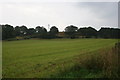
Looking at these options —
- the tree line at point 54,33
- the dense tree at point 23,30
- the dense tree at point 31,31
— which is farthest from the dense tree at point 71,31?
the dense tree at point 23,30

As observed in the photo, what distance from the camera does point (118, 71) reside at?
6.75 metres

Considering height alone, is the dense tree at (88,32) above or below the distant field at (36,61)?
above

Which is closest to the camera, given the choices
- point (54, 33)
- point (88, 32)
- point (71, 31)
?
point (54, 33)

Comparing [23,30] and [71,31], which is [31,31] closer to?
[23,30]

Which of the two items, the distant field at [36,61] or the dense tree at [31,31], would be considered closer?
the distant field at [36,61]

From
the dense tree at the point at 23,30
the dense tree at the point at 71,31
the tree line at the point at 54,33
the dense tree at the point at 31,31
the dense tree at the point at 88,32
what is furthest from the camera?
the dense tree at the point at 31,31

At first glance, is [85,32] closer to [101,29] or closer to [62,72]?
[101,29]

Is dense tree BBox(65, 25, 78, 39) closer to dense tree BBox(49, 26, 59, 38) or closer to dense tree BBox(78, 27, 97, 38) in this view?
dense tree BBox(78, 27, 97, 38)

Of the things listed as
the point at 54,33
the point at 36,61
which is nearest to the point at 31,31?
the point at 54,33

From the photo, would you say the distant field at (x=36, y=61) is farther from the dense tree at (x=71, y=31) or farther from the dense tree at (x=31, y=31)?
the dense tree at (x=31, y=31)

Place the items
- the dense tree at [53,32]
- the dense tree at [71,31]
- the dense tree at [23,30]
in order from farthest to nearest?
the dense tree at [23,30] < the dense tree at [71,31] < the dense tree at [53,32]

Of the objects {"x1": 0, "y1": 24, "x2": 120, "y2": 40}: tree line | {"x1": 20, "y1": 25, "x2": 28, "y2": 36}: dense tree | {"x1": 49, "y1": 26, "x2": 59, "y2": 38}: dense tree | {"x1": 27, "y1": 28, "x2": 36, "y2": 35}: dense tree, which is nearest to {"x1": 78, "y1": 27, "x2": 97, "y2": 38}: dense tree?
{"x1": 0, "y1": 24, "x2": 120, "y2": 40}: tree line

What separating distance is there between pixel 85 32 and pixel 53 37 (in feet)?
90.7

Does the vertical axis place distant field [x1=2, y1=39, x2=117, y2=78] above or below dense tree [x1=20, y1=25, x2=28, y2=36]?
below
